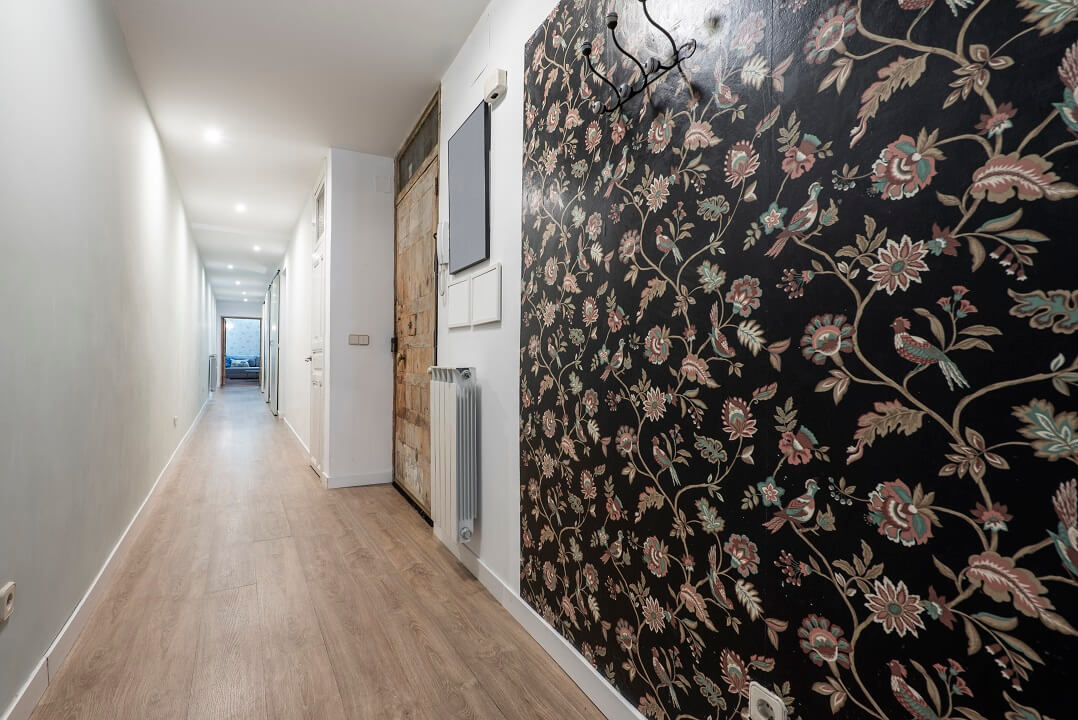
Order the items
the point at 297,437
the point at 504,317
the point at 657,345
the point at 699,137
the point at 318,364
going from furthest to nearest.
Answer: the point at 297,437
the point at 318,364
the point at 504,317
the point at 657,345
the point at 699,137

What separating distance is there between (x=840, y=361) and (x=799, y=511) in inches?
10.6

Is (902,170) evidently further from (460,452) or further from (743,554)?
(460,452)

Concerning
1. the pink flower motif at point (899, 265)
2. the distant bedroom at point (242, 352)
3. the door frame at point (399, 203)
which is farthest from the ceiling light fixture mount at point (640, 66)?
the distant bedroom at point (242, 352)

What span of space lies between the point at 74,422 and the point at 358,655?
1.31 metres

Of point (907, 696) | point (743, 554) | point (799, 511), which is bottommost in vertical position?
point (907, 696)

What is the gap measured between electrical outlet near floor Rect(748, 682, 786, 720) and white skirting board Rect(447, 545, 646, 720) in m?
0.41

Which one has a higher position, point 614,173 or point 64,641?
point 614,173

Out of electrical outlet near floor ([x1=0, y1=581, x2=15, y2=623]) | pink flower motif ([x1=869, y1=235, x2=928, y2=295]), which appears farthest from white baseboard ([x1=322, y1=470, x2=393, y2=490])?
pink flower motif ([x1=869, y1=235, x2=928, y2=295])

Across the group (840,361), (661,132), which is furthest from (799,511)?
(661,132)

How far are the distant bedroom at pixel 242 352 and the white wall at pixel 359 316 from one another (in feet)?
47.6

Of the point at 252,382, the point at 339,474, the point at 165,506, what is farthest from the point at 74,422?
the point at 252,382

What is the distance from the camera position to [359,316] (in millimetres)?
3889

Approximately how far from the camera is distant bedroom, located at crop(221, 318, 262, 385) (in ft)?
53.8

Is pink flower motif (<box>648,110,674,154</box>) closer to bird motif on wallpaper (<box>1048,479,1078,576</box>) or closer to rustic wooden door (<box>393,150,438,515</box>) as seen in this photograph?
bird motif on wallpaper (<box>1048,479,1078,576</box>)
